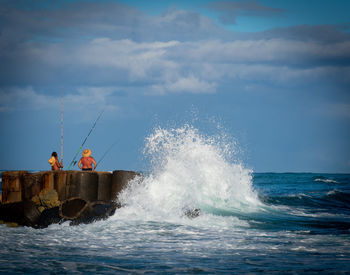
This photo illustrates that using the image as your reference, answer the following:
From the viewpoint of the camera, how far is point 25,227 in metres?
10.4

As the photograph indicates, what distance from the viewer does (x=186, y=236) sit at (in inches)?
356

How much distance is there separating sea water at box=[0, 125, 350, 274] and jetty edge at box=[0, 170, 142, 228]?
272 mm

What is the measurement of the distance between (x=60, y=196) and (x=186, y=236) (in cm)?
402

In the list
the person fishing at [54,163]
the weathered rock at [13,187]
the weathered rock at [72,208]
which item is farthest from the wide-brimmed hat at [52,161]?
the weathered rock at [72,208]

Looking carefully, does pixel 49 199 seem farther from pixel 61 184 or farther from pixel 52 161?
pixel 52 161

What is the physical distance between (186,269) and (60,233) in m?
4.29

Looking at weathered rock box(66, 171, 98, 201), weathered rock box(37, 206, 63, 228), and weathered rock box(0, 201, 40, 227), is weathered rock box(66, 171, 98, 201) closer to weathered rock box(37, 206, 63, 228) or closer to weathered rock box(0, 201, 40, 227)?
weathered rock box(37, 206, 63, 228)

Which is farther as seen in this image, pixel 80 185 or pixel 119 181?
pixel 119 181

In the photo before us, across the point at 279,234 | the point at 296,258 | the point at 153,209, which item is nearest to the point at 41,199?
the point at 153,209

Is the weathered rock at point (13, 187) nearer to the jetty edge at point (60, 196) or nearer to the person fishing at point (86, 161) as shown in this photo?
the jetty edge at point (60, 196)

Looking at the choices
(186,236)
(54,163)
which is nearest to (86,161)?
(54,163)

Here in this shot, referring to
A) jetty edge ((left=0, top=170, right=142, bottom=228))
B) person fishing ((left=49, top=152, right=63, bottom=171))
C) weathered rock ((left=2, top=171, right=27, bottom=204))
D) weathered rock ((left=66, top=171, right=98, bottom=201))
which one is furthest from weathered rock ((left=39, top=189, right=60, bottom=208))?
person fishing ((left=49, top=152, right=63, bottom=171))

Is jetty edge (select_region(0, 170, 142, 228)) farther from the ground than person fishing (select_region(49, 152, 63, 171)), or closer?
closer

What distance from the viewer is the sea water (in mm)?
6426
